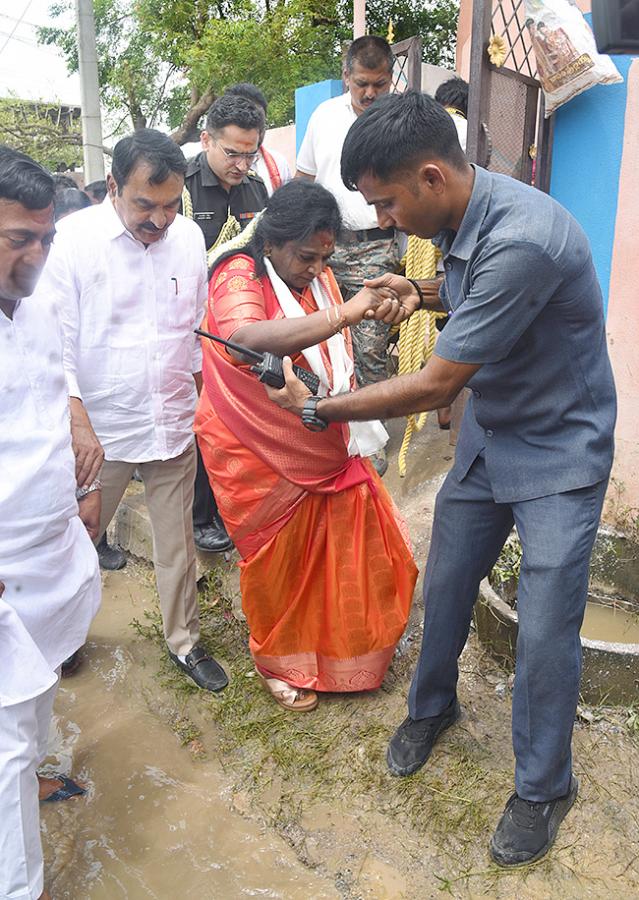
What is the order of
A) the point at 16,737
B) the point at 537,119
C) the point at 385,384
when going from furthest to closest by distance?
the point at 537,119
the point at 385,384
the point at 16,737

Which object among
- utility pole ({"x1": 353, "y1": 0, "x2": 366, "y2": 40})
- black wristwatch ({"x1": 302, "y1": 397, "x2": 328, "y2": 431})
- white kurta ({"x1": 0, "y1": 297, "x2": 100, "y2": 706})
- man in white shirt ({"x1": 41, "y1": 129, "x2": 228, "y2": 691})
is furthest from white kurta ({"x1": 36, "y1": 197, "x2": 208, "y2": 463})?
utility pole ({"x1": 353, "y1": 0, "x2": 366, "y2": 40})

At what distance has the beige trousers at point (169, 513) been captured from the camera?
2.90m

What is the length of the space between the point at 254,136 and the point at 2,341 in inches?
81.4

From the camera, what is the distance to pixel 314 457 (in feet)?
8.55

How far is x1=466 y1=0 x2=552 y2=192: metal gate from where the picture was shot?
3213 mm

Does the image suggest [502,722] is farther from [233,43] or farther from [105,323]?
[233,43]

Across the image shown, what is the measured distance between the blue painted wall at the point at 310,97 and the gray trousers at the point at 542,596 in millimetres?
6564

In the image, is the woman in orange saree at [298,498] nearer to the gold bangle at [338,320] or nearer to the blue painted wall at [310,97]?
the gold bangle at [338,320]

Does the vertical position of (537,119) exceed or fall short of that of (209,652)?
it exceeds it

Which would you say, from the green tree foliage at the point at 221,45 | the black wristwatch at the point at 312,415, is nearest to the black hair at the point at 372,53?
the black wristwatch at the point at 312,415

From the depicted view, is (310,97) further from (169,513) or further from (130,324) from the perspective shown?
(169,513)

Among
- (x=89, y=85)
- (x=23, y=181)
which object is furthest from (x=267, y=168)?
(x=89, y=85)

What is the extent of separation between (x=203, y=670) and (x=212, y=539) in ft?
2.89

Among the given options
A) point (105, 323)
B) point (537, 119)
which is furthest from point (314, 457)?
point (537, 119)
